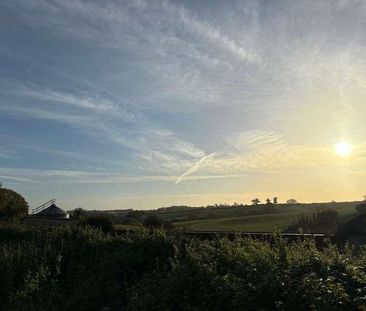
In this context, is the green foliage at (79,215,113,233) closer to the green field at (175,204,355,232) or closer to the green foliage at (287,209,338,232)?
the green field at (175,204,355,232)

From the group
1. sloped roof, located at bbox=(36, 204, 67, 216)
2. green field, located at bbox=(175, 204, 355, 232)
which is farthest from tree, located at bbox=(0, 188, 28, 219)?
green field, located at bbox=(175, 204, 355, 232)

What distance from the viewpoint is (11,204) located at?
66.5m

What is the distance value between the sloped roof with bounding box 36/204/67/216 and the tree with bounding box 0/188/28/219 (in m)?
4.58

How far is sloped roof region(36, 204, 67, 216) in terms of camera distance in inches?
2911

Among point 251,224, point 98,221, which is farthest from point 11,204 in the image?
point 98,221

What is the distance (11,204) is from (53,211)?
9757 mm

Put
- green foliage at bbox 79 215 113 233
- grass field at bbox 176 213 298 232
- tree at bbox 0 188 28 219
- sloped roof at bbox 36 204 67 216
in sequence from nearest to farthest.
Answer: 1. green foliage at bbox 79 215 113 233
2. grass field at bbox 176 213 298 232
3. tree at bbox 0 188 28 219
4. sloped roof at bbox 36 204 67 216

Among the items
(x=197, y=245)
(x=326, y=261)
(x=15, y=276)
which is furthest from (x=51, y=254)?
(x=326, y=261)

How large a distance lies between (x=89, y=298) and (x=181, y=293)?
3.31m

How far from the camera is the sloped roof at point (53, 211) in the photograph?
73.9 metres

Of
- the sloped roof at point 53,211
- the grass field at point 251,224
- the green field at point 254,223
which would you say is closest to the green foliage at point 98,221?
the green field at point 254,223

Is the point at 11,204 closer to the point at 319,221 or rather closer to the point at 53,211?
the point at 53,211

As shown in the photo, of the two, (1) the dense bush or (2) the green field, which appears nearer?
(1) the dense bush

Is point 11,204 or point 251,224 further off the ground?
point 11,204
